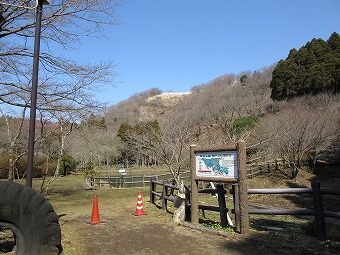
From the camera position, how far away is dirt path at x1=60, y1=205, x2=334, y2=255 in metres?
4.83

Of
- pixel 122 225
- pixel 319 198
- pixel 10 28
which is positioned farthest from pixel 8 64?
pixel 319 198

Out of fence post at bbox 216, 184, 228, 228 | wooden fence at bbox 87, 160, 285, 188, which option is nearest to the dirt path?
fence post at bbox 216, 184, 228, 228

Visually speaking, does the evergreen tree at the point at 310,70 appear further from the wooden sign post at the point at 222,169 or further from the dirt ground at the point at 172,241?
the dirt ground at the point at 172,241

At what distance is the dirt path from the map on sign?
1.23 meters

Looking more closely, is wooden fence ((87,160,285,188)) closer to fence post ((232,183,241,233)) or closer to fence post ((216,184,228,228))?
fence post ((216,184,228,228))

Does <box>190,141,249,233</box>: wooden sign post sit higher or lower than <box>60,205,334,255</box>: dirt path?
higher

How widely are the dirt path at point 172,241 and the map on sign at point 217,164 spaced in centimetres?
123

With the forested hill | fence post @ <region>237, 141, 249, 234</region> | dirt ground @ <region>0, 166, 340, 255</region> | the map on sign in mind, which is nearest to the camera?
dirt ground @ <region>0, 166, 340, 255</region>

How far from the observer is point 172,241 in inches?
218

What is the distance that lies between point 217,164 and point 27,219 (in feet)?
12.6

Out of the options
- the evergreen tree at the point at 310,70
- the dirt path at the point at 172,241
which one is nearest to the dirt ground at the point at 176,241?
the dirt path at the point at 172,241

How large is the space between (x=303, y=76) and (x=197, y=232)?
32.9 metres

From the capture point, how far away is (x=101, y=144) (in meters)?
43.0

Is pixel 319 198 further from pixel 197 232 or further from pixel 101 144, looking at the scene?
A: pixel 101 144
